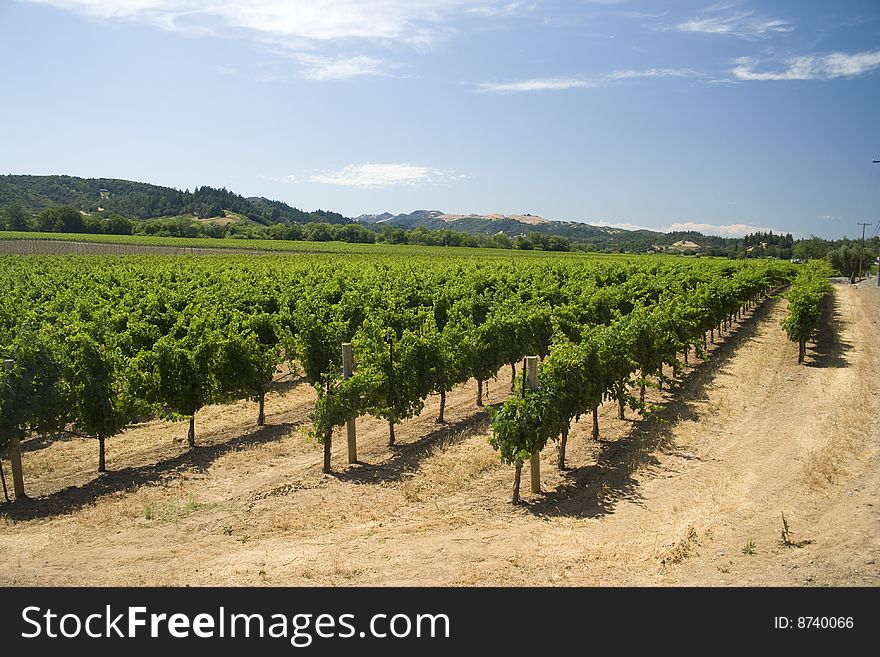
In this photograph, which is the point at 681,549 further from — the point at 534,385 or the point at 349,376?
the point at 349,376

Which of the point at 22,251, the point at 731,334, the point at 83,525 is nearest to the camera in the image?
the point at 83,525

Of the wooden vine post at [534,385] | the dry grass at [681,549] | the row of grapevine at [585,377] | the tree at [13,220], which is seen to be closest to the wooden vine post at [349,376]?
the row of grapevine at [585,377]

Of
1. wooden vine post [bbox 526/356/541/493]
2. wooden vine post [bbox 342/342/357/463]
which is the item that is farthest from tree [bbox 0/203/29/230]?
wooden vine post [bbox 526/356/541/493]

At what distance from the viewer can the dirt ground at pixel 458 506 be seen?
7.85m

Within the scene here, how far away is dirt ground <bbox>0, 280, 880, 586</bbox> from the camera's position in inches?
309

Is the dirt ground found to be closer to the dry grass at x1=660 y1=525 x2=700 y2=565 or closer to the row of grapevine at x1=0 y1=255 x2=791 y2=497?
the dry grass at x1=660 y1=525 x2=700 y2=565

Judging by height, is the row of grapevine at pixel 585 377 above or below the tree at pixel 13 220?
below

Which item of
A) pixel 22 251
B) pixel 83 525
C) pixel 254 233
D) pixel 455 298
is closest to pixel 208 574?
pixel 83 525

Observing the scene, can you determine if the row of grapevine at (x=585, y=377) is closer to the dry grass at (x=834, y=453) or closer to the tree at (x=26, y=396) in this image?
the dry grass at (x=834, y=453)

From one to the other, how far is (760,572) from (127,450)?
1363 cm

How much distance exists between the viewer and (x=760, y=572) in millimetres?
7387

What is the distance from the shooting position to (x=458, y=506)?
1028cm
